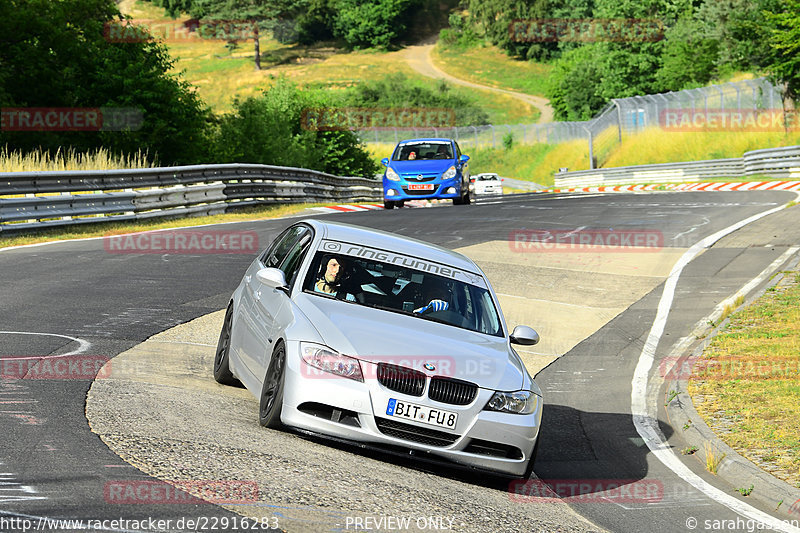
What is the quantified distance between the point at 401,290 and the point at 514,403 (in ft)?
4.95

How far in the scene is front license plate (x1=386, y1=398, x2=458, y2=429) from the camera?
707cm

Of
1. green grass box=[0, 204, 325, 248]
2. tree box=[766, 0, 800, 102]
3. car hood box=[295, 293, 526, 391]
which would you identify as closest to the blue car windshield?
green grass box=[0, 204, 325, 248]

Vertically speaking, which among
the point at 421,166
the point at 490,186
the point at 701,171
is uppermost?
the point at 421,166

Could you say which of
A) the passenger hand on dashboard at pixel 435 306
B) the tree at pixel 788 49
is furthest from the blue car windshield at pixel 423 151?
the tree at pixel 788 49

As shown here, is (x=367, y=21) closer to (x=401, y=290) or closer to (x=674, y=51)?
(x=674, y=51)

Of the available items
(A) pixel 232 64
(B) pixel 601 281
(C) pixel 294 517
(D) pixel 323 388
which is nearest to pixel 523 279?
(B) pixel 601 281

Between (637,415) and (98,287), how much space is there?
7.43 m

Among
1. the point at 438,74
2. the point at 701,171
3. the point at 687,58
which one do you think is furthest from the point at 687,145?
the point at 438,74

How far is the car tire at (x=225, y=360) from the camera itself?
9.24m

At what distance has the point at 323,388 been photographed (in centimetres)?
708

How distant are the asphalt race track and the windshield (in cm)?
120

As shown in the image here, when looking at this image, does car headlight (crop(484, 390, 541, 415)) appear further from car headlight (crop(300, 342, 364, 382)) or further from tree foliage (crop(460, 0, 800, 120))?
tree foliage (crop(460, 0, 800, 120))

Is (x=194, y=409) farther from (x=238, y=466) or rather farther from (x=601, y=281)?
(x=601, y=281)

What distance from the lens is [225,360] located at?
9.24 metres
